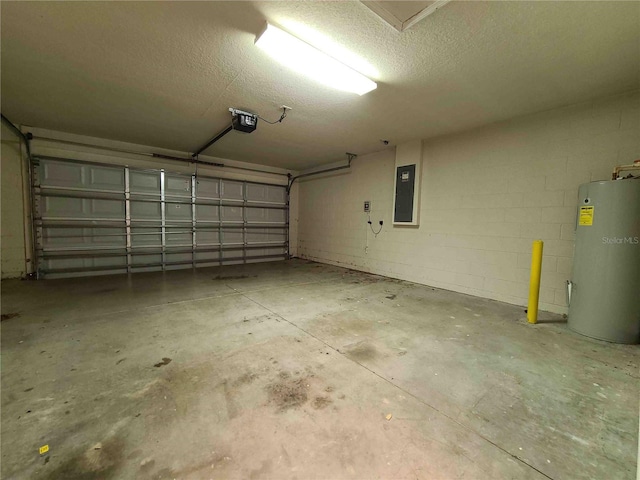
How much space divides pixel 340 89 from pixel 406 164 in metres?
2.45

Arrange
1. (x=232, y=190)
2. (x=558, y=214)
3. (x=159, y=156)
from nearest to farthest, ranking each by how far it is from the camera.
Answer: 1. (x=558, y=214)
2. (x=159, y=156)
3. (x=232, y=190)

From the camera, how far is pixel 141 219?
5.49 metres

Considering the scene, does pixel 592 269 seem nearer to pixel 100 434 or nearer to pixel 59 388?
pixel 100 434

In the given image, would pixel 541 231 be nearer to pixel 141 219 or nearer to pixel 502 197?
pixel 502 197

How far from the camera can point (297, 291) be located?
4.17 m

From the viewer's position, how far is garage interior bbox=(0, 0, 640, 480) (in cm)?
136

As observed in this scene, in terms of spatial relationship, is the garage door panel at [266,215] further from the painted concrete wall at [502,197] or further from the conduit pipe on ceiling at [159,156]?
the painted concrete wall at [502,197]

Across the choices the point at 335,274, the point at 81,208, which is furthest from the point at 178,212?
the point at 335,274

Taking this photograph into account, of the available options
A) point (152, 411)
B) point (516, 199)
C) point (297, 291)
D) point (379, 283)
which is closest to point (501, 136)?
point (516, 199)

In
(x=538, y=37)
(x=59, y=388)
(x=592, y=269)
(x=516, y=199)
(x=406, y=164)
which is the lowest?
(x=59, y=388)

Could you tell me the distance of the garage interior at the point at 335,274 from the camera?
1359mm

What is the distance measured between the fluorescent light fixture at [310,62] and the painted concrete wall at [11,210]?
526 cm

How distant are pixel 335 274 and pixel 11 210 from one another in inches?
235

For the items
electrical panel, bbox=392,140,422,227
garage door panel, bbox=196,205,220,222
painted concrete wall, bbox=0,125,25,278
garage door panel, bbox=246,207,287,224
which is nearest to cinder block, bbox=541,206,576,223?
electrical panel, bbox=392,140,422,227
